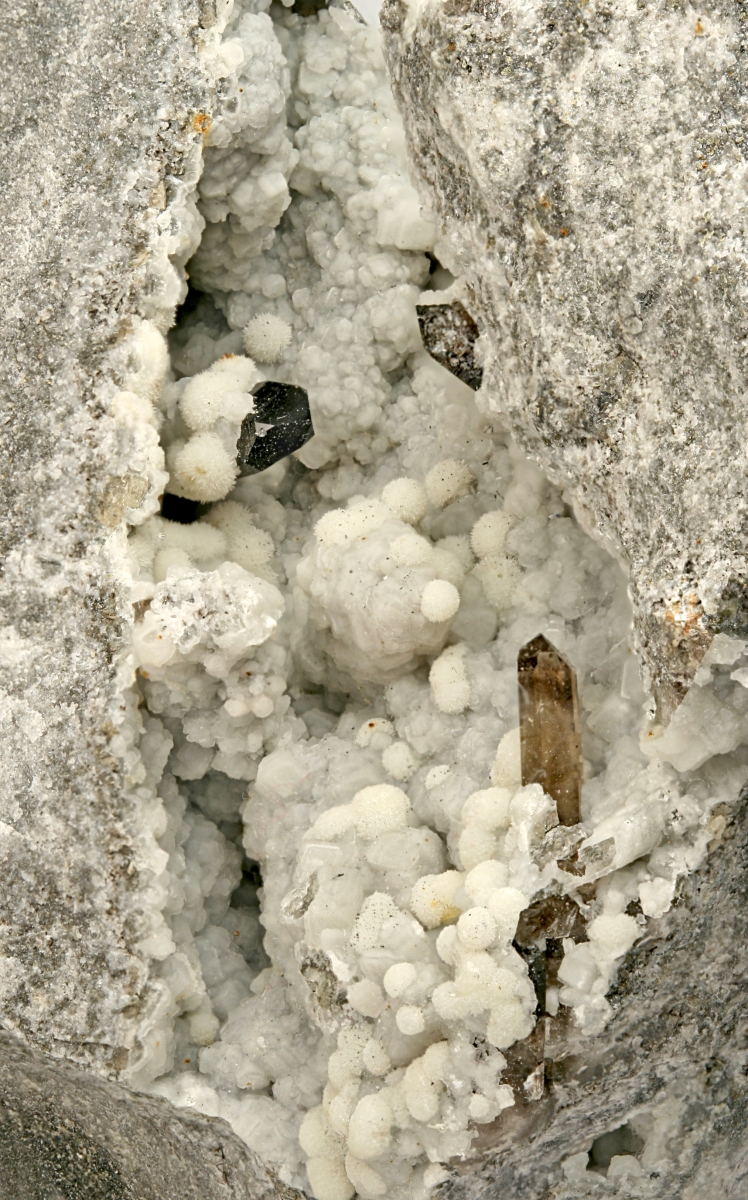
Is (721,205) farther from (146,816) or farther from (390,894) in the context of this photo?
(146,816)

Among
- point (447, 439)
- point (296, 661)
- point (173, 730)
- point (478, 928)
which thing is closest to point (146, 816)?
point (173, 730)

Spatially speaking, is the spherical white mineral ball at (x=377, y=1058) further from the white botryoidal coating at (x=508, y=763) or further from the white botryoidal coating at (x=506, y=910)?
the white botryoidal coating at (x=508, y=763)

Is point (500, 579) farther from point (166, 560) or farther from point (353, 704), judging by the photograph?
point (166, 560)

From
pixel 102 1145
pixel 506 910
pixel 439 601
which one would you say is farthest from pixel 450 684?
pixel 102 1145

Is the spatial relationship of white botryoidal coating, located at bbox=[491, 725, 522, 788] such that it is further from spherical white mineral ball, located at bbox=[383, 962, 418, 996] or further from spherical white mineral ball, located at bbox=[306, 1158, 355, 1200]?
spherical white mineral ball, located at bbox=[306, 1158, 355, 1200]

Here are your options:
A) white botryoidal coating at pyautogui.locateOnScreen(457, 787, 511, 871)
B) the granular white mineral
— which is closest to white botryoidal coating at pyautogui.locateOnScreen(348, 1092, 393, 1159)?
the granular white mineral

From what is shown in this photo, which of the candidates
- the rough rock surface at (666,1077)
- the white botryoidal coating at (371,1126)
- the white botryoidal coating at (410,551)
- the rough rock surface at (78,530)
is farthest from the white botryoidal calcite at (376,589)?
the white botryoidal coating at (371,1126)
